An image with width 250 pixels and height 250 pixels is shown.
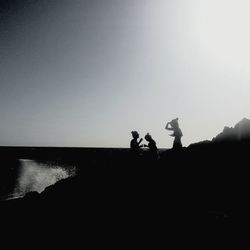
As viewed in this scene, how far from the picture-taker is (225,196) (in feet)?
33.1

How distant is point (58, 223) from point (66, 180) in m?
5.26

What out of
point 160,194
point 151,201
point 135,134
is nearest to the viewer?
point 151,201

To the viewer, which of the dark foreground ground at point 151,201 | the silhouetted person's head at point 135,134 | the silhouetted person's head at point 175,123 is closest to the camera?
the dark foreground ground at point 151,201

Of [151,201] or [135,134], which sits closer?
[151,201]

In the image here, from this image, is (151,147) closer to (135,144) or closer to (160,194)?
(135,144)

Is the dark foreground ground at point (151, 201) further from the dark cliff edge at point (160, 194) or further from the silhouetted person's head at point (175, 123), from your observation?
the silhouetted person's head at point (175, 123)

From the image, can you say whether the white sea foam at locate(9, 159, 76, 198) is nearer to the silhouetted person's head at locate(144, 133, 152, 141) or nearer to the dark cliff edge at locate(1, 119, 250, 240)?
the dark cliff edge at locate(1, 119, 250, 240)

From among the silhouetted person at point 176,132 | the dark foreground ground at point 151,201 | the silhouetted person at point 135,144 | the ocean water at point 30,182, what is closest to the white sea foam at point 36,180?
the ocean water at point 30,182

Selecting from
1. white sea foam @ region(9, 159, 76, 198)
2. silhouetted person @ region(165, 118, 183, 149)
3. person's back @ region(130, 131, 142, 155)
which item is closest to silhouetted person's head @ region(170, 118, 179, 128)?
silhouetted person @ region(165, 118, 183, 149)

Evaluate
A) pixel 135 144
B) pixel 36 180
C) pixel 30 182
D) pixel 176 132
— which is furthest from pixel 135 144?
pixel 36 180

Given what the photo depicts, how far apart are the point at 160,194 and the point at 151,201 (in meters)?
0.63

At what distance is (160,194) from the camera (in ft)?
35.0

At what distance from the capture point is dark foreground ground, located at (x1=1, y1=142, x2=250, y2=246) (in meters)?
8.11

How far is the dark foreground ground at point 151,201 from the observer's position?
8.11 meters
